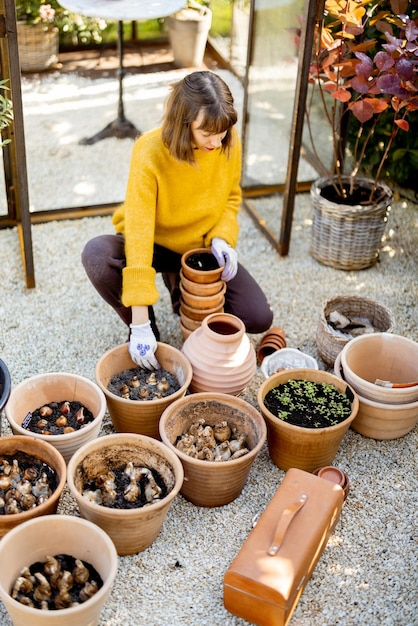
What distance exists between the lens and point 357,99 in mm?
3467

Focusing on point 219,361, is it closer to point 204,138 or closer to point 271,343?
point 271,343

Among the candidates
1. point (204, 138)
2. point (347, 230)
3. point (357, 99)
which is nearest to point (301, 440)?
point (204, 138)

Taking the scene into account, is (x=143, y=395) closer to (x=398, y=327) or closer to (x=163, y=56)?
(x=398, y=327)

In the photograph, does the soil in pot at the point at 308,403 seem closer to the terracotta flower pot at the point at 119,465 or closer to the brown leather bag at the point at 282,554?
the brown leather bag at the point at 282,554

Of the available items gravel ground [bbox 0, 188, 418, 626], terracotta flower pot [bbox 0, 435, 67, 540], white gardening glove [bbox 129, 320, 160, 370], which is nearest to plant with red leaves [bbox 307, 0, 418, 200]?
gravel ground [bbox 0, 188, 418, 626]

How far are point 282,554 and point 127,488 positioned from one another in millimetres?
484

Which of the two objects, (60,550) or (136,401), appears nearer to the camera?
(60,550)

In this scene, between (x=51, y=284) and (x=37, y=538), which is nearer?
(x=37, y=538)

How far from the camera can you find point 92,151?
435 centimetres

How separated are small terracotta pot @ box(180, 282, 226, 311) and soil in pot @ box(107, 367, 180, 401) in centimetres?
27

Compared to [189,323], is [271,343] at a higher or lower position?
lower

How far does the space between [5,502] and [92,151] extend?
256 cm

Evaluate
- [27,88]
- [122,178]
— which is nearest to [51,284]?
[122,178]

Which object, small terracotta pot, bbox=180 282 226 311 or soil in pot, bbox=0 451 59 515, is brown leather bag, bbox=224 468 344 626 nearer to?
soil in pot, bbox=0 451 59 515
